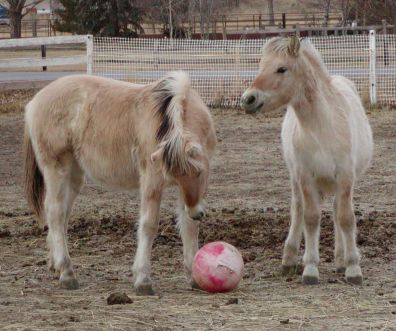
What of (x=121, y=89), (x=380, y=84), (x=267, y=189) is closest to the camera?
(x=121, y=89)

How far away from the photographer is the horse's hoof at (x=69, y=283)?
689cm

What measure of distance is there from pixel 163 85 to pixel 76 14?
3424 centimetres

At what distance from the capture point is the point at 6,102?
19828 mm

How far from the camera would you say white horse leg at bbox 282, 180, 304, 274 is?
288 inches

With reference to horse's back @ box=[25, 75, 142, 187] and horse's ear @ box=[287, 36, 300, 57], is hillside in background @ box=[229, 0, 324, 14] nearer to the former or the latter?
horse's back @ box=[25, 75, 142, 187]

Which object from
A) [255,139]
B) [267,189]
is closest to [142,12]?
[255,139]

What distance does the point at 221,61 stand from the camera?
20.5 meters

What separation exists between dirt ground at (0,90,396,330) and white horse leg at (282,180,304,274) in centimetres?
13

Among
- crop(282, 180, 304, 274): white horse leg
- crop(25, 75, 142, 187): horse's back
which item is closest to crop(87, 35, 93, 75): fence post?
crop(25, 75, 142, 187): horse's back

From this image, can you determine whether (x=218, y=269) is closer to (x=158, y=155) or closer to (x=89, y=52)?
(x=158, y=155)

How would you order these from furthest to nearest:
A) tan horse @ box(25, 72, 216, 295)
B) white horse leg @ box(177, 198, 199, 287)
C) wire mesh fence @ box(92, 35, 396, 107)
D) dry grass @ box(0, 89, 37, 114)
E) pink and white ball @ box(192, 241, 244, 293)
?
wire mesh fence @ box(92, 35, 396, 107) < dry grass @ box(0, 89, 37, 114) < white horse leg @ box(177, 198, 199, 287) < pink and white ball @ box(192, 241, 244, 293) < tan horse @ box(25, 72, 216, 295)

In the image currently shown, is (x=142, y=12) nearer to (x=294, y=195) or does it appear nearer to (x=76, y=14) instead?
(x=76, y=14)

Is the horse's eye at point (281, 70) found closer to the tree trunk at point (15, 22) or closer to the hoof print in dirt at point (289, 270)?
the hoof print in dirt at point (289, 270)

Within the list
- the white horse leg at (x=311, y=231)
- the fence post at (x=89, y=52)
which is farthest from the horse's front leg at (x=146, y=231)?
the fence post at (x=89, y=52)
